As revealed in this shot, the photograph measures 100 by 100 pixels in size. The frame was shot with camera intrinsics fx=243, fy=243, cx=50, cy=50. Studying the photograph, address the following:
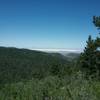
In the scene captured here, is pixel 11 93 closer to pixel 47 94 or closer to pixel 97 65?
pixel 47 94

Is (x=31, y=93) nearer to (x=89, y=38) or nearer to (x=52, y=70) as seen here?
(x=89, y=38)

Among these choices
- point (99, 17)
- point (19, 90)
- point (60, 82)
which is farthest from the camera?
A: point (99, 17)

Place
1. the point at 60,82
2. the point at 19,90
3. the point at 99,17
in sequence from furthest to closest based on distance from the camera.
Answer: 1. the point at 99,17
2. the point at 60,82
3. the point at 19,90

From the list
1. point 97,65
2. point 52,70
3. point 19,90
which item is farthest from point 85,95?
point 52,70

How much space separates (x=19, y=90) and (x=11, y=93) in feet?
0.88

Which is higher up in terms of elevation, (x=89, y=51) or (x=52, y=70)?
(x=89, y=51)

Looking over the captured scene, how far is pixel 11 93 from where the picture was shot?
22.1 feet

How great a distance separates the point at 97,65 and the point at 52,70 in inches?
1082

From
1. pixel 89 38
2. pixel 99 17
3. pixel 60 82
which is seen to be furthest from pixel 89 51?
pixel 60 82

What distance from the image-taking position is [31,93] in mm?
6359

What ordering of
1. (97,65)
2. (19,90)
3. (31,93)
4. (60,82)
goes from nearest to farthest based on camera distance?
(31,93)
(19,90)
(60,82)
(97,65)

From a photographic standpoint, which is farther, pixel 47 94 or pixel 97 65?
pixel 97 65

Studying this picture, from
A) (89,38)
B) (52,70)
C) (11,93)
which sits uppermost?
(89,38)

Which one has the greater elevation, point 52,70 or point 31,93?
point 31,93
